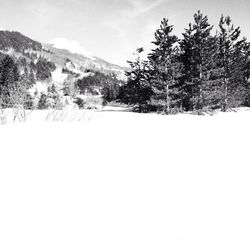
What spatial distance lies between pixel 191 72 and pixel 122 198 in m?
20.1

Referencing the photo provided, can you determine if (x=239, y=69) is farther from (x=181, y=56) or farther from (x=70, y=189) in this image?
(x=70, y=189)

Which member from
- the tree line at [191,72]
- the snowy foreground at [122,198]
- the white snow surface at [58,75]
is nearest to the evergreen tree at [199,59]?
the tree line at [191,72]

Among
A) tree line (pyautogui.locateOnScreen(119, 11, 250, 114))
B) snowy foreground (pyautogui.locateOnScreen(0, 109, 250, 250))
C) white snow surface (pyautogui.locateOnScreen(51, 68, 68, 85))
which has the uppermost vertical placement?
white snow surface (pyautogui.locateOnScreen(51, 68, 68, 85))

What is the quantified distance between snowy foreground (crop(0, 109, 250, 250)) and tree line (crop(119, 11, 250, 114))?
1661cm

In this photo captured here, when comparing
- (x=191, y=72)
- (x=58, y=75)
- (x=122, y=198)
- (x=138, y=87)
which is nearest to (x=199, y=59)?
(x=191, y=72)

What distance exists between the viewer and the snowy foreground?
1.43 metres

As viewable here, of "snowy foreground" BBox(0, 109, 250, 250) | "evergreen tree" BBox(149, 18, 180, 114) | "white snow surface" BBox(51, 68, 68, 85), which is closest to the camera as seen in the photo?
"snowy foreground" BBox(0, 109, 250, 250)

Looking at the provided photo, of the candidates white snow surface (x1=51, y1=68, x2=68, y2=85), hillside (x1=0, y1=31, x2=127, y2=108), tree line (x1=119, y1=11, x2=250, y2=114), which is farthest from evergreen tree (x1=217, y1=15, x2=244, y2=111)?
white snow surface (x1=51, y1=68, x2=68, y2=85)

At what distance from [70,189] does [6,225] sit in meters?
0.67

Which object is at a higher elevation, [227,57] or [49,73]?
[49,73]

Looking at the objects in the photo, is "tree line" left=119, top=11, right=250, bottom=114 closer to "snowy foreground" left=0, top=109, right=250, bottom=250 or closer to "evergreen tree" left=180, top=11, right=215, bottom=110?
"evergreen tree" left=180, top=11, right=215, bottom=110

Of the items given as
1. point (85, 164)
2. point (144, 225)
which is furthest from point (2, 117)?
point (144, 225)

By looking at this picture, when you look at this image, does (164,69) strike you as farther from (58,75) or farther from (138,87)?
(58,75)

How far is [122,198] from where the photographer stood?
1.96 m
